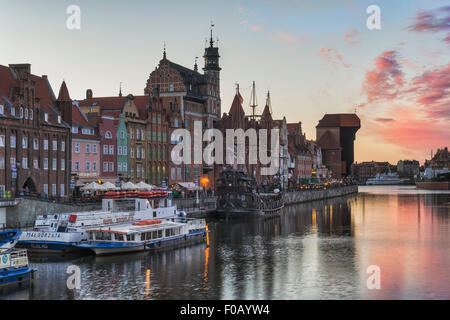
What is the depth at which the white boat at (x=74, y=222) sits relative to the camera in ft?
200

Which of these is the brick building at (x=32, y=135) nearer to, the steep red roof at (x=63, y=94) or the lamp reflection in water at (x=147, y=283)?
the steep red roof at (x=63, y=94)

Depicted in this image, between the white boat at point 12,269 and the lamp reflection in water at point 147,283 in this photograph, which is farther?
the lamp reflection in water at point 147,283

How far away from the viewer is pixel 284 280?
5119 cm

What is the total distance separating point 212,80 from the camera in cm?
13788

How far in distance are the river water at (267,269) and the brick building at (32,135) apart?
21949 millimetres

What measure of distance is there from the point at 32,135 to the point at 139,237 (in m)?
25.6

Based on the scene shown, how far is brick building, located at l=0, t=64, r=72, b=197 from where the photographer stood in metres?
76.6

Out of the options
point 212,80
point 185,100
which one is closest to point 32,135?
point 185,100

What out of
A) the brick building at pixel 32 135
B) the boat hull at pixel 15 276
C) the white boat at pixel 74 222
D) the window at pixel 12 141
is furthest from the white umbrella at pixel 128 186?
the boat hull at pixel 15 276

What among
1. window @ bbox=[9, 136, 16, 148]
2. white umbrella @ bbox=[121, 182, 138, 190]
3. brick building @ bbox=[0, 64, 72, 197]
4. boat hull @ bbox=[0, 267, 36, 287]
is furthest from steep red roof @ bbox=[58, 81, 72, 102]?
boat hull @ bbox=[0, 267, 36, 287]

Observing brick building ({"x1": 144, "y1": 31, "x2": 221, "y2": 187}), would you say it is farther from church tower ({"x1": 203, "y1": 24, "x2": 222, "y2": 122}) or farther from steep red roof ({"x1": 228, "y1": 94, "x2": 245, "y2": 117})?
steep red roof ({"x1": 228, "y1": 94, "x2": 245, "y2": 117})
